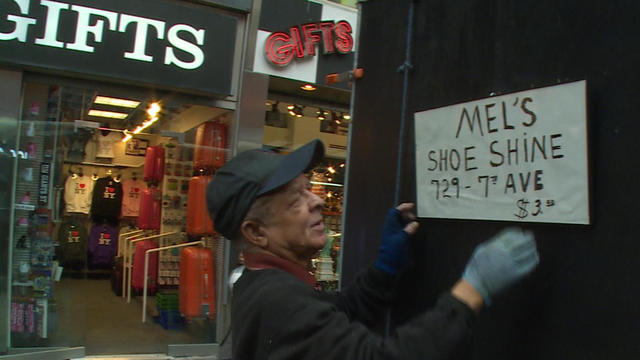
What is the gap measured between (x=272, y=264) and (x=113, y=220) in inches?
236

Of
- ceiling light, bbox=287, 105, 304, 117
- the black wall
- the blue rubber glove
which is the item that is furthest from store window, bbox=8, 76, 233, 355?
the blue rubber glove

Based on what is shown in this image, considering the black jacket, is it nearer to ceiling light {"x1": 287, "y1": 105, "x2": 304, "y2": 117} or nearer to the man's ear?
the man's ear

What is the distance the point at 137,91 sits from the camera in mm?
6523

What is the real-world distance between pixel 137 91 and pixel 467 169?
5.49m

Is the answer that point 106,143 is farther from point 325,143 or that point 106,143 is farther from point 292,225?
point 292,225

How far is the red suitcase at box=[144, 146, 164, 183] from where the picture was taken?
23.0 feet

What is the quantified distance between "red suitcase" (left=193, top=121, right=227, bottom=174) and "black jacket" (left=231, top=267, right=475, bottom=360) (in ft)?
17.9

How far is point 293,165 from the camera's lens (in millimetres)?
1703

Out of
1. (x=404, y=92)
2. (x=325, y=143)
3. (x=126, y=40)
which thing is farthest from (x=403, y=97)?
(x=325, y=143)

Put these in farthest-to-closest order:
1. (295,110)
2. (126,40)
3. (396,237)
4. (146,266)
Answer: (295,110) < (146,266) < (126,40) < (396,237)

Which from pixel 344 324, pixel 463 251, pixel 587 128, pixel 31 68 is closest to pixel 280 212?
pixel 344 324

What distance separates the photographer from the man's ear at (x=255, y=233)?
171cm

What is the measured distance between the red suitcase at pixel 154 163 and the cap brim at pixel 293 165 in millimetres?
5622

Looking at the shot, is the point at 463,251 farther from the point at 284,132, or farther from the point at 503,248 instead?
the point at 284,132
